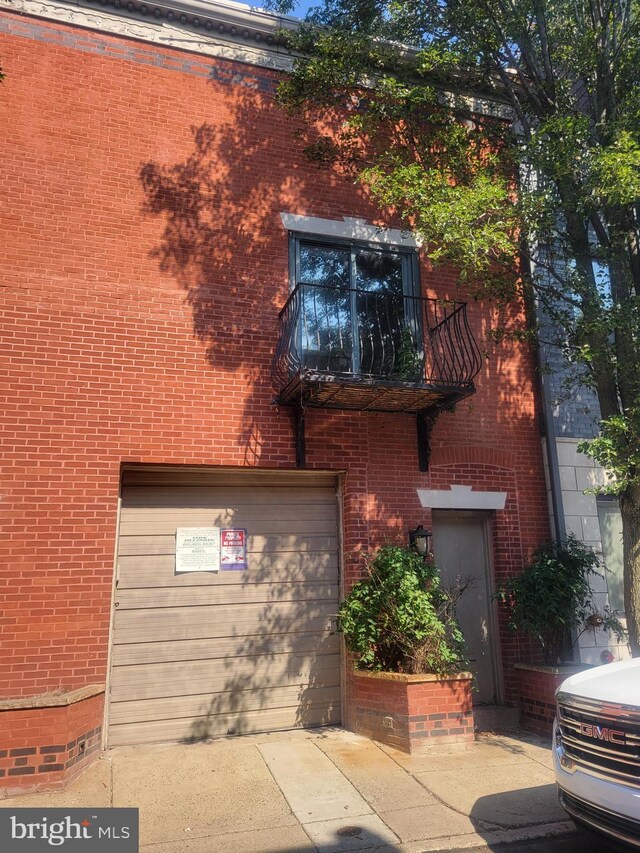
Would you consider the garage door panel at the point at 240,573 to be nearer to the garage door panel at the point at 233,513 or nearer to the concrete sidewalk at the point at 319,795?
the garage door panel at the point at 233,513

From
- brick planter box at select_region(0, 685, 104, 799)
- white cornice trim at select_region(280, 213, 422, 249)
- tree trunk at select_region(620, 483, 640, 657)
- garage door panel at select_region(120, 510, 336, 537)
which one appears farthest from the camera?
white cornice trim at select_region(280, 213, 422, 249)

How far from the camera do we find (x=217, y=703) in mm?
6570

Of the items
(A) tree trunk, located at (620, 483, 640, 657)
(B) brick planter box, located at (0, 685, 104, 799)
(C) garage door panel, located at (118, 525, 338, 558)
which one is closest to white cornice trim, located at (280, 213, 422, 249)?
(C) garage door panel, located at (118, 525, 338, 558)

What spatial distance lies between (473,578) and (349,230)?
463 centimetres

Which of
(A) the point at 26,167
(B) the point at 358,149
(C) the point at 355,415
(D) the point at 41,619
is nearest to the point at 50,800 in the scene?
(D) the point at 41,619

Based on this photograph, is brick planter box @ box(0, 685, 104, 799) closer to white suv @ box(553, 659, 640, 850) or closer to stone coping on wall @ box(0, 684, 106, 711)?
stone coping on wall @ box(0, 684, 106, 711)

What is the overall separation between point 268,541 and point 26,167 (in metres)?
4.92

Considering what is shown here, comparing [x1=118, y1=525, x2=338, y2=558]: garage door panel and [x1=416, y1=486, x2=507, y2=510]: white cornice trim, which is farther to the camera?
[x1=416, y1=486, x2=507, y2=510]: white cornice trim

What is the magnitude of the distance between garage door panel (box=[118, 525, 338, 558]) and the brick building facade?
23 mm

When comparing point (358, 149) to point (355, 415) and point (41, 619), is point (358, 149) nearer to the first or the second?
point (355, 415)

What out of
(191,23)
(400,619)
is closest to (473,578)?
(400,619)

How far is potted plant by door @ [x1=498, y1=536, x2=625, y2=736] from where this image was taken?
22.7ft

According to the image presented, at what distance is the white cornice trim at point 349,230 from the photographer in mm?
7752

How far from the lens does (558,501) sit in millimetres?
7953
